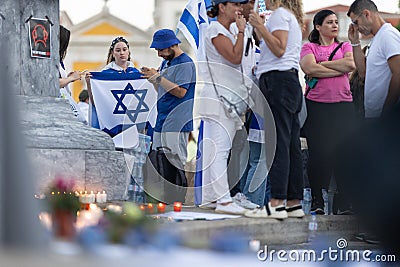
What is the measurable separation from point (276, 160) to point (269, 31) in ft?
2.89

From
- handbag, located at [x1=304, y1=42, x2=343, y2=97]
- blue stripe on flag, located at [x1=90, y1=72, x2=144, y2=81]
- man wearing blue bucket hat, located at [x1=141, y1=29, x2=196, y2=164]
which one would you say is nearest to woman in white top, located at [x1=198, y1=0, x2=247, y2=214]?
handbag, located at [x1=304, y1=42, x2=343, y2=97]

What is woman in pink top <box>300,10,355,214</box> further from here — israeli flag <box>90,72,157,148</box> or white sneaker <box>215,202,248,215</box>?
israeli flag <box>90,72,157,148</box>

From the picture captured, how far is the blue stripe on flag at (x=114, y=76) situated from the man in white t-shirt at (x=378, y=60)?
3238 millimetres

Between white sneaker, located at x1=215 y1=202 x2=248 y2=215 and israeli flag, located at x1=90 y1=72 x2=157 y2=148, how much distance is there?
267 cm

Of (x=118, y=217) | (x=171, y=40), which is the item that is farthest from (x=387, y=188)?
(x=171, y=40)

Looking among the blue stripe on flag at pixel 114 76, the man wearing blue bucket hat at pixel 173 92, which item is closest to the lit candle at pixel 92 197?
the man wearing blue bucket hat at pixel 173 92

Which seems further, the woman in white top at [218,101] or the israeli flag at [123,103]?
the israeli flag at [123,103]

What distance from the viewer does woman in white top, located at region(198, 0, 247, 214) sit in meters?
5.82

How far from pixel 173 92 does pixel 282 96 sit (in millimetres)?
1857

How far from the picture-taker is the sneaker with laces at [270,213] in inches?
210

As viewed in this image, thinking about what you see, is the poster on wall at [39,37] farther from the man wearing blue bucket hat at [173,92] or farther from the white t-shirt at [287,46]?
the white t-shirt at [287,46]

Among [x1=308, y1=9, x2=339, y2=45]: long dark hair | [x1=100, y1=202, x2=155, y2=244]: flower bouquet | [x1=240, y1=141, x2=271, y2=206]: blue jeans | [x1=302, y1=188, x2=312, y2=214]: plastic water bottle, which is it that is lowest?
[x1=302, y1=188, x2=312, y2=214]: plastic water bottle

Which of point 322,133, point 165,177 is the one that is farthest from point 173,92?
point 322,133

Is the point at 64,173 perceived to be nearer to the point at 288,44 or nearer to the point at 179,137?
the point at 179,137
